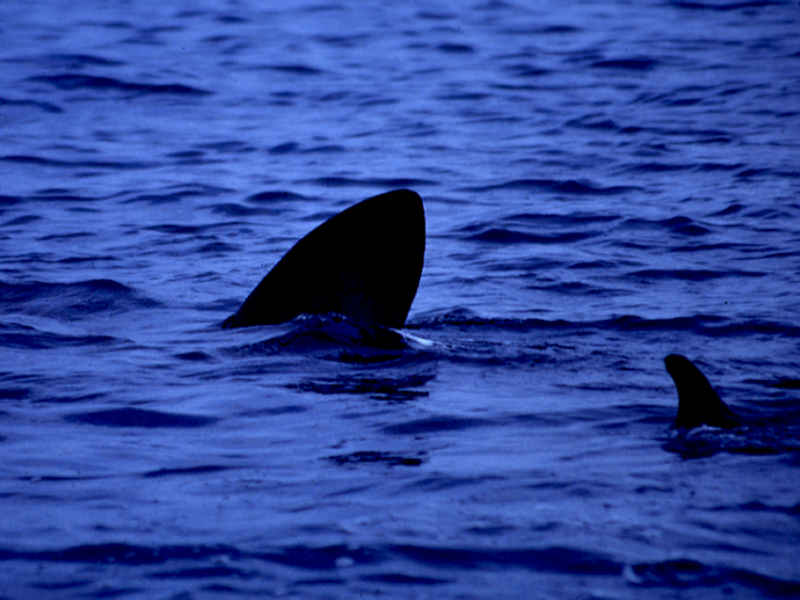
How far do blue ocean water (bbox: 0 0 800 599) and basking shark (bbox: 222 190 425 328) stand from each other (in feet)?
0.55

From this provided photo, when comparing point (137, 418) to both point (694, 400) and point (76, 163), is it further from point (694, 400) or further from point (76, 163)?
point (76, 163)

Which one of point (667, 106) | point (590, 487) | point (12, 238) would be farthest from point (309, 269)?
point (667, 106)

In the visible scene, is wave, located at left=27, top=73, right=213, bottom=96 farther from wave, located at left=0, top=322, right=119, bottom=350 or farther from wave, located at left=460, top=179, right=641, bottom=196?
wave, located at left=0, top=322, right=119, bottom=350

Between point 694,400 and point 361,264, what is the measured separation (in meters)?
2.39

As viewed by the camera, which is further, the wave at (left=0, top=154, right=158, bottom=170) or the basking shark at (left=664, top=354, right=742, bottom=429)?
the wave at (left=0, top=154, right=158, bottom=170)

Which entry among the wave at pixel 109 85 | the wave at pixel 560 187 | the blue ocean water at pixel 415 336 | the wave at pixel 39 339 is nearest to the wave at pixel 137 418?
the blue ocean water at pixel 415 336

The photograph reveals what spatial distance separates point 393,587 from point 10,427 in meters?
2.56

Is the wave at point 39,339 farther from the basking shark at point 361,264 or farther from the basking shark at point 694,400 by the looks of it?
the basking shark at point 694,400

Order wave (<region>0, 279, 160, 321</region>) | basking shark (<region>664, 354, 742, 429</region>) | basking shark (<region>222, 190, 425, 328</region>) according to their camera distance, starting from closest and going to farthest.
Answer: basking shark (<region>664, 354, 742, 429</region>)
basking shark (<region>222, 190, 425, 328</region>)
wave (<region>0, 279, 160, 321</region>)

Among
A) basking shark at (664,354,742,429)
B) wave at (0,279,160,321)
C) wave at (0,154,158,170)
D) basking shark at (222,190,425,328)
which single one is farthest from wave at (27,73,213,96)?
basking shark at (664,354,742,429)

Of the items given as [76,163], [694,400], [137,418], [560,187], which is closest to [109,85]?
[76,163]

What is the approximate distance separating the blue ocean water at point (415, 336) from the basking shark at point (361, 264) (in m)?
0.17

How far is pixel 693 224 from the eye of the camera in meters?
11.3

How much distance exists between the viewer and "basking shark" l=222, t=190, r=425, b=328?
7.10m
